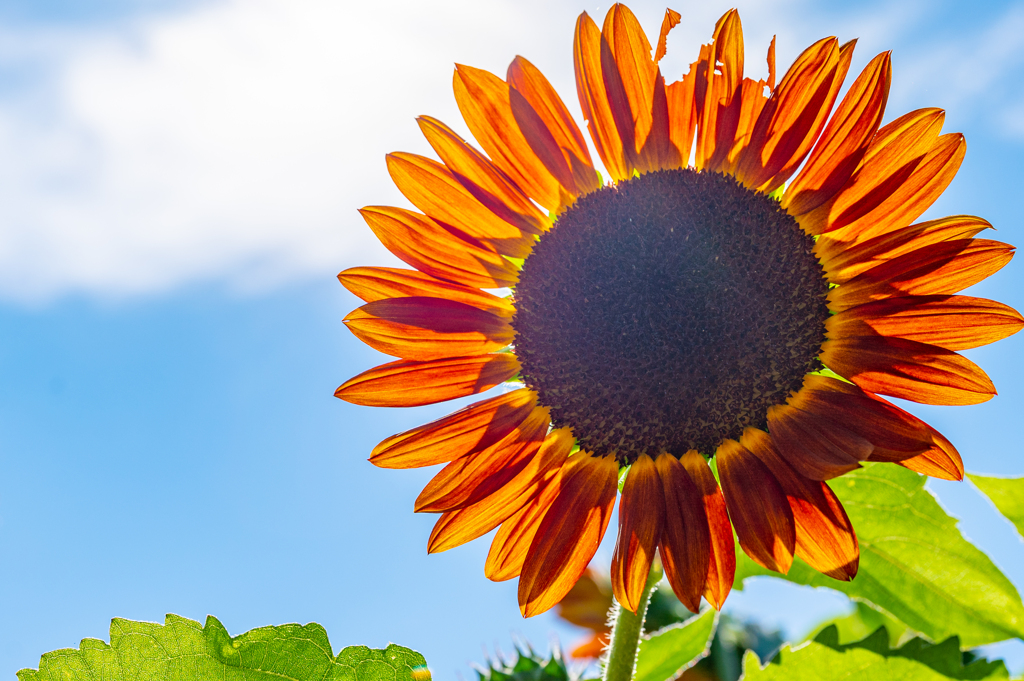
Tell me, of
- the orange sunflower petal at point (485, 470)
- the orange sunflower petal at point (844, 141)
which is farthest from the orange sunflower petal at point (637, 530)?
the orange sunflower petal at point (844, 141)

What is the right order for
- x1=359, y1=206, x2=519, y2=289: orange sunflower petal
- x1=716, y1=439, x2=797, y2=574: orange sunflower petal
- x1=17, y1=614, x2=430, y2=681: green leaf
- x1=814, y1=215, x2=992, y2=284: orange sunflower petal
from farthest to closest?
1. x1=359, y1=206, x2=519, y2=289: orange sunflower petal
2. x1=814, y1=215, x2=992, y2=284: orange sunflower petal
3. x1=716, y1=439, x2=797, y2=574: orange sunflower petal
4. x1=17, y1=614, x2=430, y2=681: green leaf

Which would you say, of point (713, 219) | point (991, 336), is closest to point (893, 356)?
point (991, 336)

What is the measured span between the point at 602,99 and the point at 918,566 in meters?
1.33

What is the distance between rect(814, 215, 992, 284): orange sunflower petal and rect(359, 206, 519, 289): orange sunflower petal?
76 cm

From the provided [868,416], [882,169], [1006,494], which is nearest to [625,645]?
[868,416]

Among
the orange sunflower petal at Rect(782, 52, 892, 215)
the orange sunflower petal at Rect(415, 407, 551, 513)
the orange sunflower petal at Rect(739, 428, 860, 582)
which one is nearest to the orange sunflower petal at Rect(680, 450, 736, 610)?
the orange sunflower petal at Rect(739, 428, 860, 582)

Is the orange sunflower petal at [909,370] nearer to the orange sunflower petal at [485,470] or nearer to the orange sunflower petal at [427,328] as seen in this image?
the orange sunflower petal at [485,470]

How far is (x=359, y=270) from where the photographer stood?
6.63 ft

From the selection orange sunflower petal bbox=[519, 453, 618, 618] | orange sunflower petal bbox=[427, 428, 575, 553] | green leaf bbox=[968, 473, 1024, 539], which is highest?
orange sunflower petal bbox=[427, 428, 575, 553]

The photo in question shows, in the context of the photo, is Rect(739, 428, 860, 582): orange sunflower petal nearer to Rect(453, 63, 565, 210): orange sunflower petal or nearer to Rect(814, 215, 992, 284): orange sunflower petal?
Rect(814, 215, 992, 284): orange sunflower petal

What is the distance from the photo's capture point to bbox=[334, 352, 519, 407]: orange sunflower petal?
194 cm

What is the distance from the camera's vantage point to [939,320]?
1.80 meters

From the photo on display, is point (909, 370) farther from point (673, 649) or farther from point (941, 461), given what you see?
point (673, 649)

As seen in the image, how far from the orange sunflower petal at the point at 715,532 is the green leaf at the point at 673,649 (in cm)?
42
